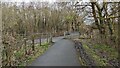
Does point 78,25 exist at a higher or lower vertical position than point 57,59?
higher

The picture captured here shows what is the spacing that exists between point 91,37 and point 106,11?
157 inches

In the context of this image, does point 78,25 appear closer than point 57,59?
No

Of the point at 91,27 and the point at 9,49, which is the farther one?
the point at 91,27

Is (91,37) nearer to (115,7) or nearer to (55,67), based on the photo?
(115,7)

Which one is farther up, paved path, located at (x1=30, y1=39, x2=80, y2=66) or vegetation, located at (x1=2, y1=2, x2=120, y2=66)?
vegetation, located at (x1=2, y1=2, x2=120, y2=66)

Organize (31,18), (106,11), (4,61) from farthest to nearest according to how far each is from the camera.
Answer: (31,18) → (106,11) → (4,61)

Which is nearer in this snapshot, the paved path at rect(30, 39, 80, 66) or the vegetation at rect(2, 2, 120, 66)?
the vegetation at rect(2, 2, 120, 66)

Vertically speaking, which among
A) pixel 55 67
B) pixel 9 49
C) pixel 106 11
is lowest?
pixel 55 67

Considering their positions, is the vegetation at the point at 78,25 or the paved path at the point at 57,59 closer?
the vegetation at the point at 78,25

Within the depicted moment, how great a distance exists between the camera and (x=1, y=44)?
15.1 feet

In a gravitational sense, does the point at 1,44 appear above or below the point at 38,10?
below

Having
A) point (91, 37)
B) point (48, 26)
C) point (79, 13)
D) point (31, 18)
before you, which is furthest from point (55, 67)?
point (48, 26)

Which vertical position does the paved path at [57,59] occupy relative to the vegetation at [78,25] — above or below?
below

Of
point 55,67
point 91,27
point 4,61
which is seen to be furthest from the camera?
point 91,27
